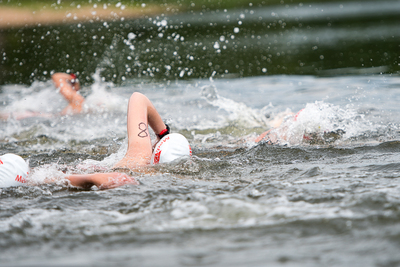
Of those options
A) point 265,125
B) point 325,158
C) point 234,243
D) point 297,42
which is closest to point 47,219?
point 234,243

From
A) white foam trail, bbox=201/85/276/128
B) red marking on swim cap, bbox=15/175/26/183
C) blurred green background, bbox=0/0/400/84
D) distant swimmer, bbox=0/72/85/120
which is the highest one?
blurred green background, bbox=0/0/400/84

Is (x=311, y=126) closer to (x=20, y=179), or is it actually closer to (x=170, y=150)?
(x=170, y=150)

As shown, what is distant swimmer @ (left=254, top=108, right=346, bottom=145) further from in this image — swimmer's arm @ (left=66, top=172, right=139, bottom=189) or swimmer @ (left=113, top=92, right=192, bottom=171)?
swimmer's arm @ (left=66, top=172, right=139, bottom=189)

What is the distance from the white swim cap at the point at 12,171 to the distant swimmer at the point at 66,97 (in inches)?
190

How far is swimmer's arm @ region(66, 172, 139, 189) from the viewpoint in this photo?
12.5 feet

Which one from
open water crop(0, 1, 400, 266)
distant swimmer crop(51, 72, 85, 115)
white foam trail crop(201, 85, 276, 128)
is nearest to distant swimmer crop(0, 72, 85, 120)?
distant swimmer crop(51, 72, 85, 115)

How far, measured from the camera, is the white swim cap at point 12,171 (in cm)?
405

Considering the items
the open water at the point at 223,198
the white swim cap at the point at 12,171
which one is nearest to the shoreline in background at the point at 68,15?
the open water at the point at 223,198

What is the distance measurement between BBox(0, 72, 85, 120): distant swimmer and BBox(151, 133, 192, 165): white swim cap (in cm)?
508

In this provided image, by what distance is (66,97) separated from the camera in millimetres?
8969

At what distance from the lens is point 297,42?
20.8 metres

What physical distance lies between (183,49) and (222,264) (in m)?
18.8

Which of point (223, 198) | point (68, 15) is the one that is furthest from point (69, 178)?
point (68, 15)

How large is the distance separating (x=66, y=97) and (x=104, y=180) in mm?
5706
